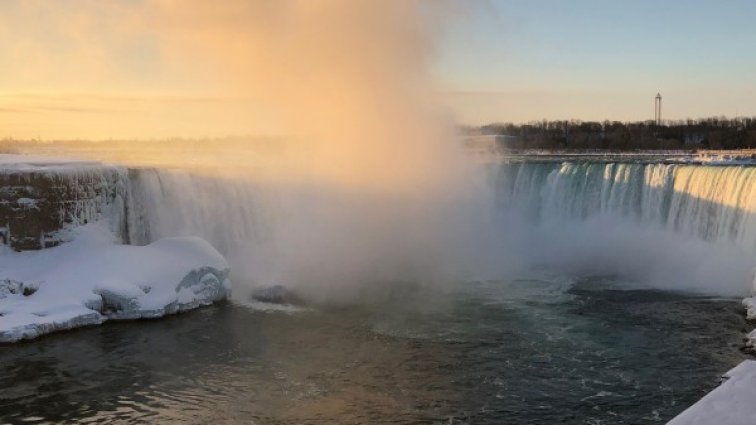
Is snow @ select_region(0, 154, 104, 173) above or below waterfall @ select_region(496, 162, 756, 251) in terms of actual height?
above

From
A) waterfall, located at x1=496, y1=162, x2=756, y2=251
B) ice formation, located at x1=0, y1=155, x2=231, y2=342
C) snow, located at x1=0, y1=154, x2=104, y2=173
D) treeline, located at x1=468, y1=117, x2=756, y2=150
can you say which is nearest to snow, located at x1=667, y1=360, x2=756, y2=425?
ice formation, located at x1=0, y1=155, x2=231, y2=342

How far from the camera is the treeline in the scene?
6050 centimetres

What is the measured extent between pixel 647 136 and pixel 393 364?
62.1 meters

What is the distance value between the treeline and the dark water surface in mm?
43739

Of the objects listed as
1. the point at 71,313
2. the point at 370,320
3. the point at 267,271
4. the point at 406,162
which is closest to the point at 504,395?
the point at 370,320

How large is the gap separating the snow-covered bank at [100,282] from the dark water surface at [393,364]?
1.84 feet

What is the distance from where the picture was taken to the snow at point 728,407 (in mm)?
8258

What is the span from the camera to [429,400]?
11.3m

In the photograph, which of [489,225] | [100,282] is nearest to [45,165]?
[100,282]

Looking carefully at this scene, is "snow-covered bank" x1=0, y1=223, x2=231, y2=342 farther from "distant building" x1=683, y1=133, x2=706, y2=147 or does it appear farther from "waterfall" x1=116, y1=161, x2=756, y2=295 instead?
"distant building" x1=683, y1=133, x2=706, y2=147

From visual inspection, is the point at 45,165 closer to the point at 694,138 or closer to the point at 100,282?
the point at 100,282

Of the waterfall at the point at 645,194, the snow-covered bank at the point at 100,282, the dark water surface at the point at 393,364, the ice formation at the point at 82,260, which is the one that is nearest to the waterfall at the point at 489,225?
the waterfall at the point at 645,194

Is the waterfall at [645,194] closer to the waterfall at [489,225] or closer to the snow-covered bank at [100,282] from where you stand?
the waterfall at [489,225]

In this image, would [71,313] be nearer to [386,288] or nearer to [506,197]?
[386,288]
